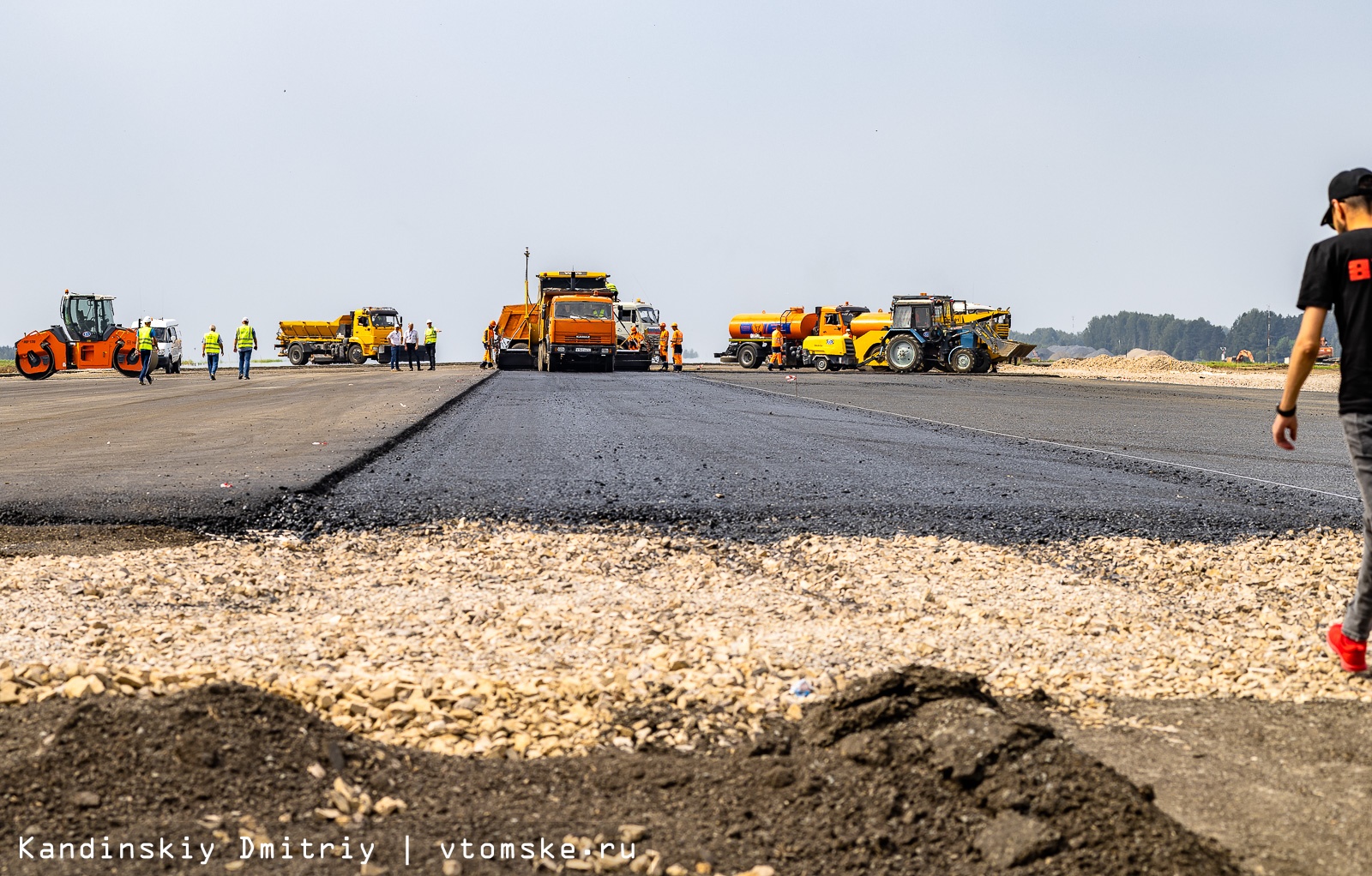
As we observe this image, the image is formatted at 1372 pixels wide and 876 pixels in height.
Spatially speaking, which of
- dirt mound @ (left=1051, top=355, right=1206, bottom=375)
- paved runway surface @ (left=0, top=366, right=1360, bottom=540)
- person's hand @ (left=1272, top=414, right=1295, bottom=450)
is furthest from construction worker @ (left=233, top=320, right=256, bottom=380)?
person's hand @ (left=1272, top=414, right=1295, bottom=450)

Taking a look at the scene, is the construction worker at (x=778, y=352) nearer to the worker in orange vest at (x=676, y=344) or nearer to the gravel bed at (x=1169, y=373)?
the worker in orange vest at (x=676, y=344)

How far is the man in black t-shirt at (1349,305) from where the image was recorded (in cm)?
439

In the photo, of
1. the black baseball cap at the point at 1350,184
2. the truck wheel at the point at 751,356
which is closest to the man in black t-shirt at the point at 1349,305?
the black baseball cap at the point at 1350,184

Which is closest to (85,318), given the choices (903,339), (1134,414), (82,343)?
(82,343)

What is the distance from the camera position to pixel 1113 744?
4211 mm

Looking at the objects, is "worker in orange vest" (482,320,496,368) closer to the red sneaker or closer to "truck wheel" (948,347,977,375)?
"truck wheel" (948,347,977,375)

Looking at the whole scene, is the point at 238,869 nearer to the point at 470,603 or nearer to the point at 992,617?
the point at 470,603

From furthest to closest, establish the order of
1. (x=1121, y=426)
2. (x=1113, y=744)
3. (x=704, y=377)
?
1. (x=704, y=377)
2. (x=1121, y=426)
3. (x=1113, y=744)

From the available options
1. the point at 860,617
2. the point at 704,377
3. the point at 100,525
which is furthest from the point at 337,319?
the point at 860,617

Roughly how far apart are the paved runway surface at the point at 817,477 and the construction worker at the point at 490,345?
1177 inches

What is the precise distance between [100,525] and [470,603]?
364 centimetres

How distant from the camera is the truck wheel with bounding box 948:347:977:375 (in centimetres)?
3991

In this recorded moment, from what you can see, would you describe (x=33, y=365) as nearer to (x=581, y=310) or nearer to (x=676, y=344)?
(x=581, y=310)

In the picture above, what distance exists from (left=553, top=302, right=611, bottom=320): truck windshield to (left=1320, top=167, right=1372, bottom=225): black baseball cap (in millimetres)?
35312
